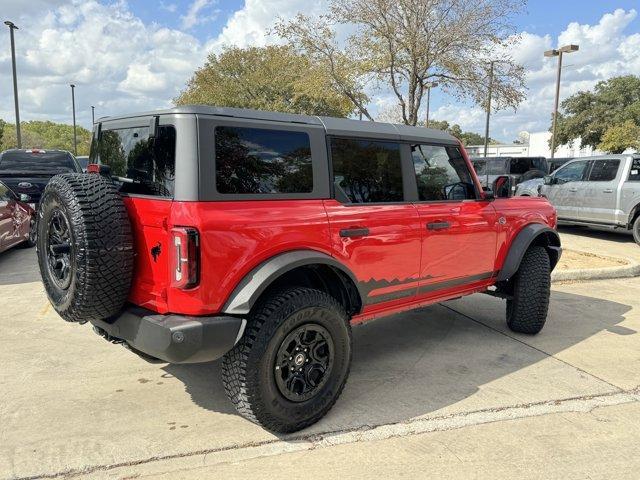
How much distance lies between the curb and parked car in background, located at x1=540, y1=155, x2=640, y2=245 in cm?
299

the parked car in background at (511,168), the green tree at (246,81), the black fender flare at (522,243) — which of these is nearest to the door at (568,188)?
the parked car in background at (511,168)

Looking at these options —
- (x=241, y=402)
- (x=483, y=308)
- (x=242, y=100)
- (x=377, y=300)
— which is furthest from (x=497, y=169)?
(x=242, y=100)

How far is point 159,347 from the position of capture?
2.76 m

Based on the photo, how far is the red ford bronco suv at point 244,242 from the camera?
109 inches

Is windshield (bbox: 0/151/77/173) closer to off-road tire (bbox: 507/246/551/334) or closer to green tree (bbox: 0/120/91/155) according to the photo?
off-road tire (bbox: 507/246/551/334)

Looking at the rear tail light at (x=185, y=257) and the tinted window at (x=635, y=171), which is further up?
the tinted window at (x=635, y=171)

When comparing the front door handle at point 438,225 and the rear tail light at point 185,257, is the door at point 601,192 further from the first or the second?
the rear tail light at point 185,257

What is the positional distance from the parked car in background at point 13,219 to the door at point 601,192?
1059cm

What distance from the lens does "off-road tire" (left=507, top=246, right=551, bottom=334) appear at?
4.84 metres

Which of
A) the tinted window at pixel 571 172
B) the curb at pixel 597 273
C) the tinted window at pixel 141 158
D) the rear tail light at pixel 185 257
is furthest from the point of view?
the tinted window at pixel 571 172

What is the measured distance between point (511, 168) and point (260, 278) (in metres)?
16.5

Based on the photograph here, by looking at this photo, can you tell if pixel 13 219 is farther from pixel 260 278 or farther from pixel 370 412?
pixel 370 412

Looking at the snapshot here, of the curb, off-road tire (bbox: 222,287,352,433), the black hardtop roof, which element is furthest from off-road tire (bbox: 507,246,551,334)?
the curb

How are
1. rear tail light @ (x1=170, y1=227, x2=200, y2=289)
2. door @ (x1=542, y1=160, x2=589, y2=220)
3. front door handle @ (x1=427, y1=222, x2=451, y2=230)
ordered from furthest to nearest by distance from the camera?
door @ (x1=542, y1=160, x2=589, y2=220) → front door handle @ (x1=427, y1=222, x2=451, y2=230) → rear tail light @ (x1=170, y1=227, x2=200, y2=289)
